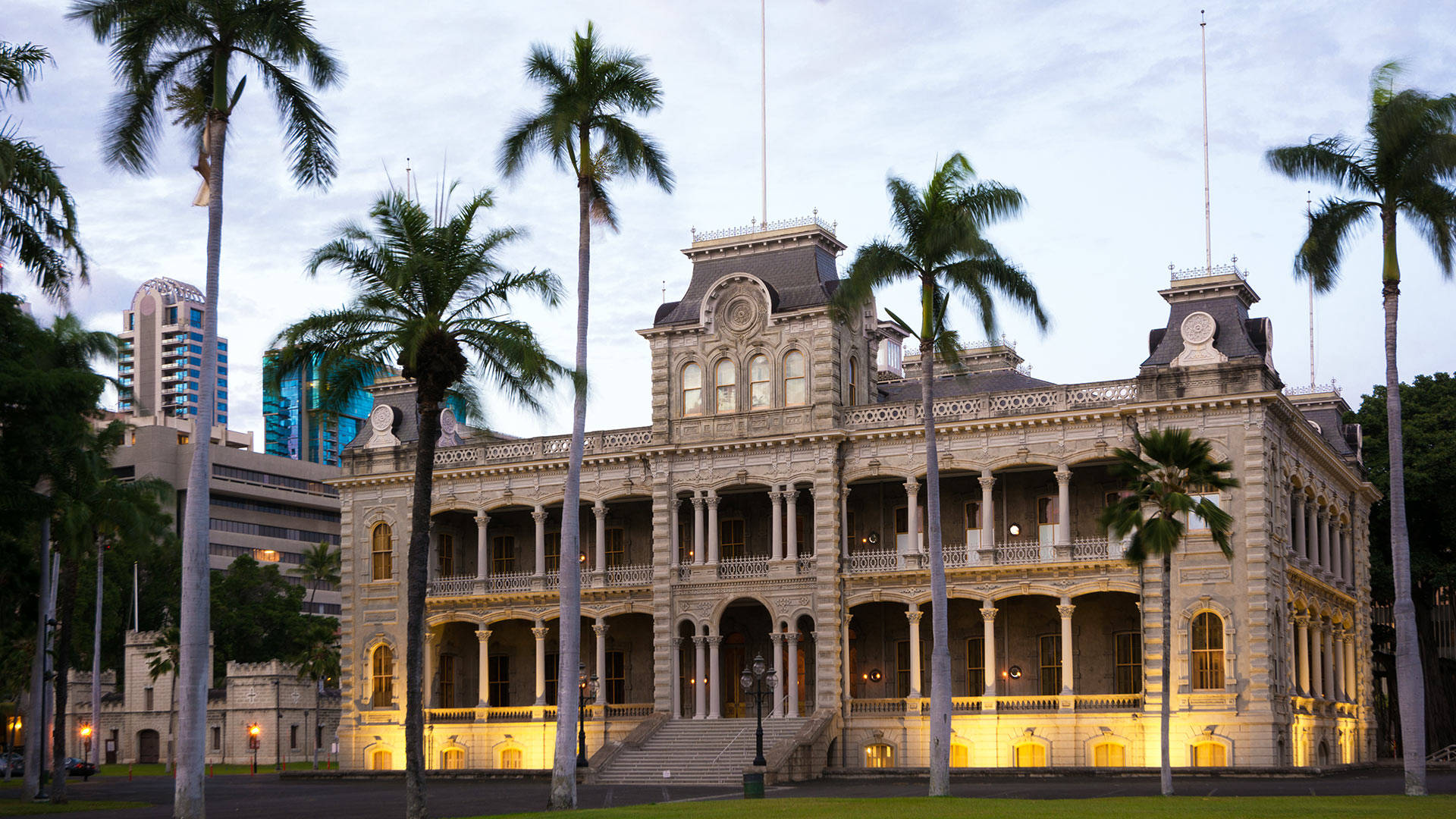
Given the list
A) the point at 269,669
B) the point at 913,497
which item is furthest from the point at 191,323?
the point at 913,497

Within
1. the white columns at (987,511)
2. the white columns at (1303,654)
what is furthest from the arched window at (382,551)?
the white columns at (1303,654)

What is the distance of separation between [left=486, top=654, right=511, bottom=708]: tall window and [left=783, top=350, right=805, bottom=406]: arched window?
15755 mm

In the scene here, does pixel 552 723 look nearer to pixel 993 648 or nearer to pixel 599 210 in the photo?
pixel 993 648

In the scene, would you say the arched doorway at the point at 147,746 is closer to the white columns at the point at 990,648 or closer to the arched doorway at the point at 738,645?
the arched doorway at the point at 738,645

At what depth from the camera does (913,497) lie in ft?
162

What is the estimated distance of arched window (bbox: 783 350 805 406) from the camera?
51.4 m

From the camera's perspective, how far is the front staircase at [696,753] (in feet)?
153

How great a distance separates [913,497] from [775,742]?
27.8ft

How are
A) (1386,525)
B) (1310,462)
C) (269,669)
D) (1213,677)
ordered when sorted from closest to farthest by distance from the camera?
(1213,677) → (1310,462) → (1386,525) → (269,669)

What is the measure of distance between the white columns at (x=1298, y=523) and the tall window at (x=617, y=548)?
874 inches

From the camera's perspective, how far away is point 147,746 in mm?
79062

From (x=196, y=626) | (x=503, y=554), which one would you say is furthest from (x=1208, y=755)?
(x=196, y=626)

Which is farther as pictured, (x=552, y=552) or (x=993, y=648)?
(x=552, y=552)

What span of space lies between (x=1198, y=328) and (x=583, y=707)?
22616 millimetres
